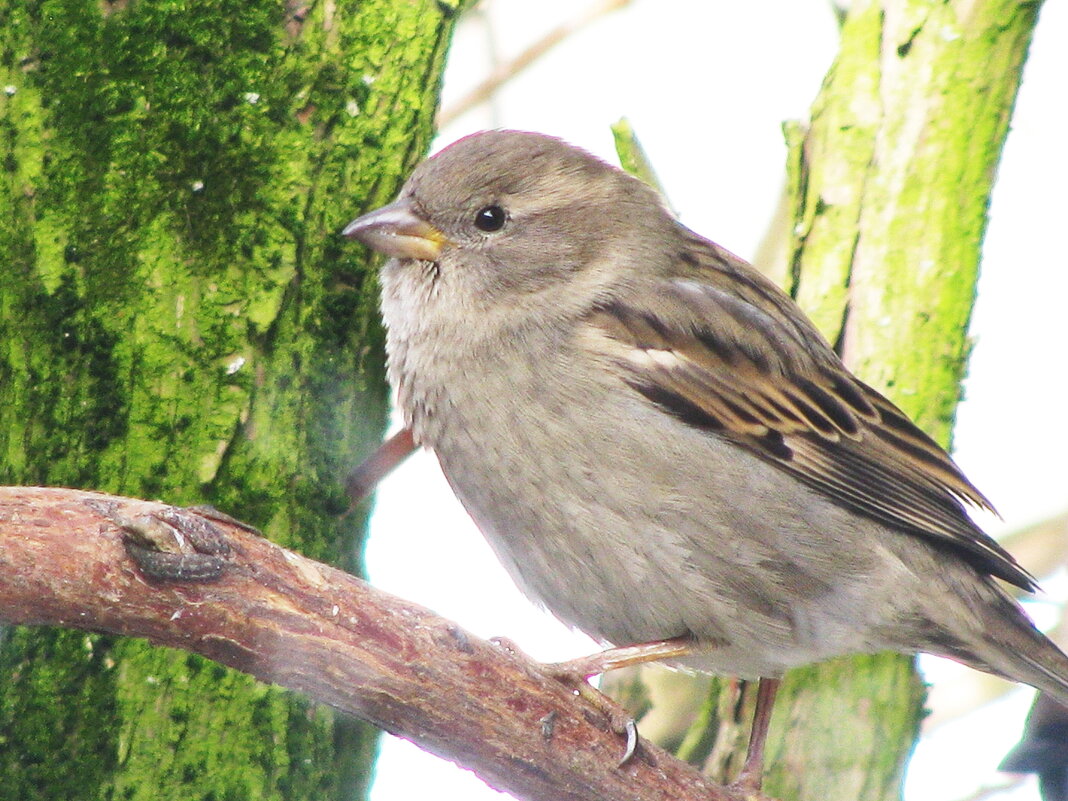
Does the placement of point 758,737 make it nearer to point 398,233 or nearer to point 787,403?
point 787,403

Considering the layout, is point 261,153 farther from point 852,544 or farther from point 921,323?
point 921,323

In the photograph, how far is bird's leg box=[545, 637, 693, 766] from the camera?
290 centimetres

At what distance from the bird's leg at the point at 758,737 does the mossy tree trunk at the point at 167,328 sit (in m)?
1.09

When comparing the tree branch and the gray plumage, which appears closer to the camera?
the tree branch

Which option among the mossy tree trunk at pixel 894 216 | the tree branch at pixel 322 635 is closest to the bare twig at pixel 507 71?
the mossy tree trunk at pixel 894 216

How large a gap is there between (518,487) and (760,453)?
0.69m

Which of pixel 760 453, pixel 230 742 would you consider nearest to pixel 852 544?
pixel 760 453

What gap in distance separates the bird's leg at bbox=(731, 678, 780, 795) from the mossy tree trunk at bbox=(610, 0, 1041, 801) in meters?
0.12

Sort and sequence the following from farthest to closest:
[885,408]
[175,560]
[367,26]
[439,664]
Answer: [885,408]
[367,26]
[439,664]
[175,560]

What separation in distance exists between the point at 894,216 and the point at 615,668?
1.79 metres

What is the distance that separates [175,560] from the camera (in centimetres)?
232

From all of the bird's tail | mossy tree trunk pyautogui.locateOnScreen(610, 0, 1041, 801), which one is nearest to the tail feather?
the bird's tail

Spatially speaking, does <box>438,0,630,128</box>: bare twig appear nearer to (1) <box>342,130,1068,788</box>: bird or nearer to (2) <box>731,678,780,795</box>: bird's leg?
(1) <box>342,130,1068,788</box>: bird

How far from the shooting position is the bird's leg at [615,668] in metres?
2.90
